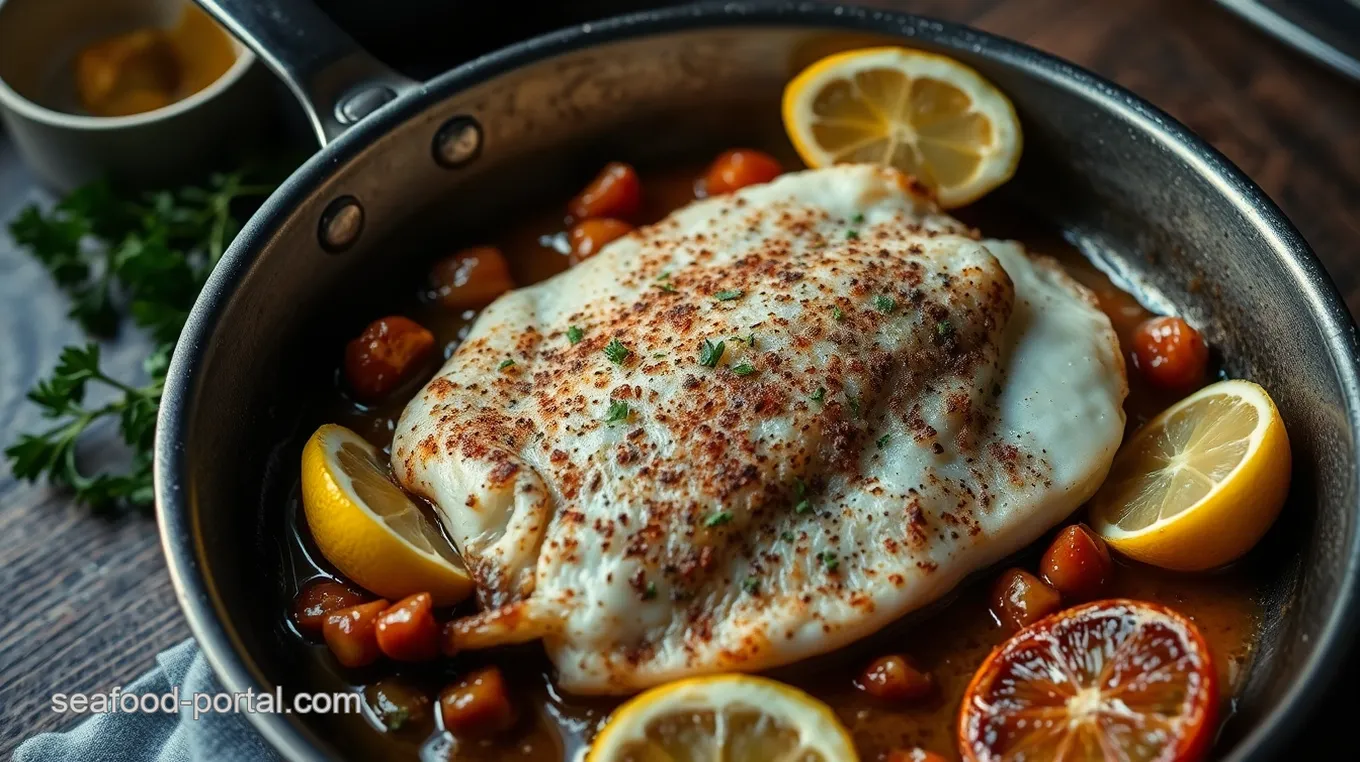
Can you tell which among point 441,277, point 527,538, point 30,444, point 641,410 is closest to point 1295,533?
point 641,410

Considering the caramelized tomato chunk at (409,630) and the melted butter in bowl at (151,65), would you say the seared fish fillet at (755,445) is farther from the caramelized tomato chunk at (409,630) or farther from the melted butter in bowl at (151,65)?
the melted butter in bowl at (151,65)

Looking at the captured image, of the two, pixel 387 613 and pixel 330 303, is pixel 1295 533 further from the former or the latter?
pixel 330 303

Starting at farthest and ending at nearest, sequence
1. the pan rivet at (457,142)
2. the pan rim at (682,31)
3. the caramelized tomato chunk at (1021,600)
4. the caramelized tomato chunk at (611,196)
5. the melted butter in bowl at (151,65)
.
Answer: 1. the melted butter in bowl at (151,65)
2. the caramelized tomato chunk at (611,196)
3. the pan rivet at (457,142)
4. the caramelized tomato chunk at (1021,600)
5. the pan rim at (682,31)

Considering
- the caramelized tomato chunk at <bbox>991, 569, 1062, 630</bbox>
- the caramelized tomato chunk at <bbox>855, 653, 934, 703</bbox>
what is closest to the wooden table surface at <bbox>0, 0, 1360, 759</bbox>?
the caramelized tomato chunk at <bbox>991, 569, 1062, 630</bbox>

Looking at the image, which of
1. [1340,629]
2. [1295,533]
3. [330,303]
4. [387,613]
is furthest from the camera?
[330,303]

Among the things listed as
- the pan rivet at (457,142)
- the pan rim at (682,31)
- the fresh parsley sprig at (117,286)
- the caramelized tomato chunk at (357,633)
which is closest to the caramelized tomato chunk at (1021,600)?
the pan rim at (682,31)
